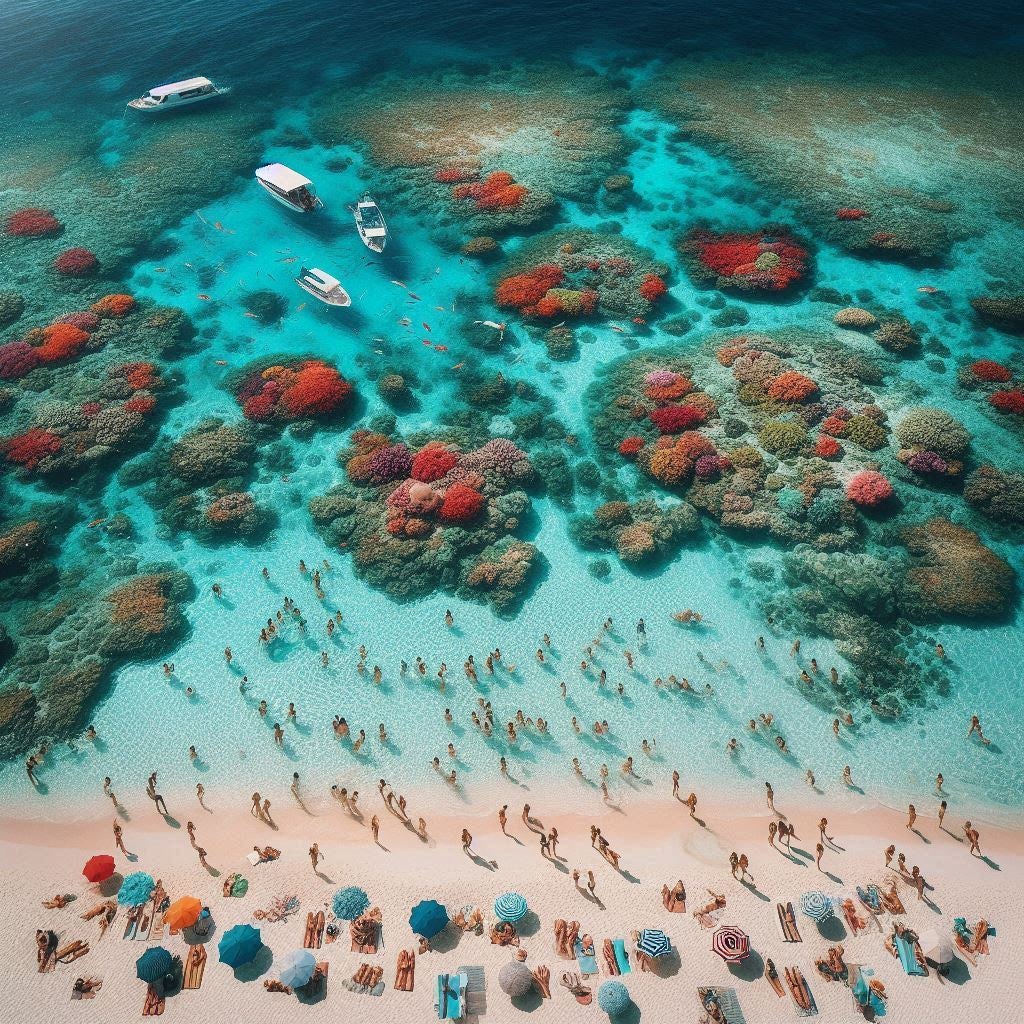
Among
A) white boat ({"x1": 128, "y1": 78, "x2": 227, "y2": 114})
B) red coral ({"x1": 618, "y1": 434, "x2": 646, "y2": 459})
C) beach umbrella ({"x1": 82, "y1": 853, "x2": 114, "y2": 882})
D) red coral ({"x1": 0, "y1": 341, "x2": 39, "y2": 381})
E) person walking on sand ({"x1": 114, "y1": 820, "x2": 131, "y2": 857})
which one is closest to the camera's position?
beach umbrella ({"x1": 82, "y1": 853, "x2": 114, "y2": 882})

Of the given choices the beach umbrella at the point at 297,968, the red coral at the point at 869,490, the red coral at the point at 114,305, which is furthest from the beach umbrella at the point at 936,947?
the red coral at the point at 114,305

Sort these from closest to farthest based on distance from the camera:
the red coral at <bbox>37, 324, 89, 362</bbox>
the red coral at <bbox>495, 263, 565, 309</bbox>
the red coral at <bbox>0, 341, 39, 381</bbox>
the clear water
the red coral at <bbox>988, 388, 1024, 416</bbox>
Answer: the clear water < the red coral at <bbox>988, 388, 1024, 416</bbox> < the red coral at <bbox>0, 341, 39, 381</bbox> < the red coral at <bbox>37, 324, 89, 362</bbox> < the red coral at <bbox>495, 263, 565, 309</bbox>

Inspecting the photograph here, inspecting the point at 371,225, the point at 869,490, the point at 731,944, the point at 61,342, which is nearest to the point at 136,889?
the point at 731,944

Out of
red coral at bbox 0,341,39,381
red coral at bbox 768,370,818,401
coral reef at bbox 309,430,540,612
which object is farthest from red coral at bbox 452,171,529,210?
red coral at bbox 0,341,39,381

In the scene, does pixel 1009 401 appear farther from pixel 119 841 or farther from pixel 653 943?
pixel 119 841

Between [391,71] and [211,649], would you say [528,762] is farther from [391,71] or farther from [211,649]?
[391,71]

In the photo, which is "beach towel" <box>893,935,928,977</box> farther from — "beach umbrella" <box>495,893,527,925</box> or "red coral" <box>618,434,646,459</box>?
"red coral" <box>618,434,646,459</box>

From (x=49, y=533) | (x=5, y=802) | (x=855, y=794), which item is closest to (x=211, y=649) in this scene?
(x=5, y=802)
